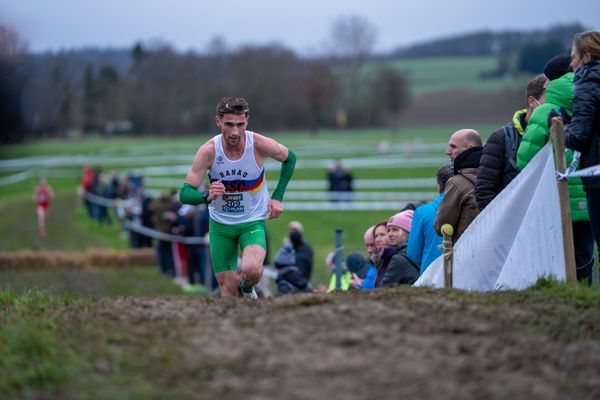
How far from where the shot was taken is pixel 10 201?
51.1 meters

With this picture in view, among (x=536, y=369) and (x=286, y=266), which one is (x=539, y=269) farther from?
(x=286, y=266)

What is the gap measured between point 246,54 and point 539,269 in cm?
10466

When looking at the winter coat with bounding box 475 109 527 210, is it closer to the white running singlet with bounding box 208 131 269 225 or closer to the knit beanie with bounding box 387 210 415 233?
the knit beanie with bounding box 387 210 415 233

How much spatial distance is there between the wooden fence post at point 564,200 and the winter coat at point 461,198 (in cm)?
111

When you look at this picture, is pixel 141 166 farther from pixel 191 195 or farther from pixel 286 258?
pixel 191 195

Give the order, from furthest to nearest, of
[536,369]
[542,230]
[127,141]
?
[127,141]
[542,230]
[536,369]

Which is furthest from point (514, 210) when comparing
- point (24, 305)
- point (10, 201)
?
point (10, 201)

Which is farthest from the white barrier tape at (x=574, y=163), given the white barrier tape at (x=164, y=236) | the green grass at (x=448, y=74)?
the green grass at (x=448, y=74)

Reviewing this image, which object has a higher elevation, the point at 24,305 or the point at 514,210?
the point at 514,210

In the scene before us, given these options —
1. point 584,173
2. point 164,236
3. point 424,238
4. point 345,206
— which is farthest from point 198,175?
point 345,206

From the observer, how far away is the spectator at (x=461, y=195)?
864 centimetres

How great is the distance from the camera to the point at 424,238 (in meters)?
9.37

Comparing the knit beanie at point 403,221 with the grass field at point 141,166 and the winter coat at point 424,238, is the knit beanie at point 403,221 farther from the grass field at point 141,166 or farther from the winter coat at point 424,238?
the grass field at point 141,166

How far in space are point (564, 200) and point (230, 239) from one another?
3934 millimetres
